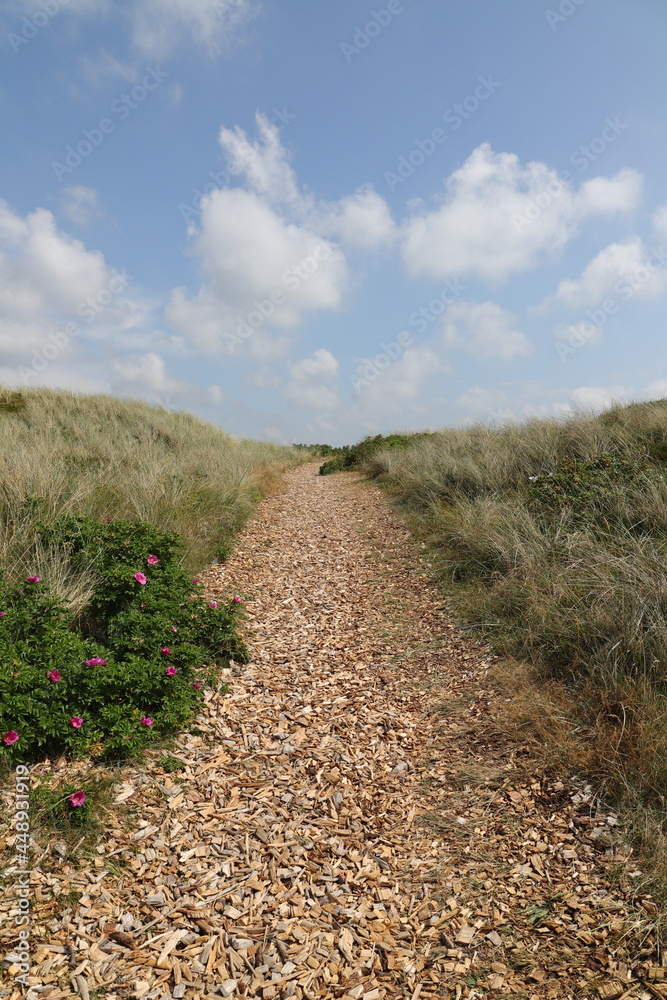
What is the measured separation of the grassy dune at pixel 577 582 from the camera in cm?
325

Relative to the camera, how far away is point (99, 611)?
4.18 metres

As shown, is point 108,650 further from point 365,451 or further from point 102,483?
point 365,451

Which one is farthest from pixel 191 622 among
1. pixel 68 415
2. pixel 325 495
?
pixel 68 415

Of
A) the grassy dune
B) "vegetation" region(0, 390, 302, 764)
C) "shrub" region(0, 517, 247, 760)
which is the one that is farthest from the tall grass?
the grassy dune

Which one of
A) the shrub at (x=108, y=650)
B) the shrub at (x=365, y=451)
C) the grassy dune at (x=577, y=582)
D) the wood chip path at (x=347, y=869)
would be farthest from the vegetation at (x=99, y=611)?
the shrub at (x=365, y=451)

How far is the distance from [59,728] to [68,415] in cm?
1198

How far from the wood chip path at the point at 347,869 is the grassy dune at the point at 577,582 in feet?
0.86

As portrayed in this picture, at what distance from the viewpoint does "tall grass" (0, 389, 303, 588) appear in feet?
16.2

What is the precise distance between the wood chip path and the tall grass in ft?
6.26

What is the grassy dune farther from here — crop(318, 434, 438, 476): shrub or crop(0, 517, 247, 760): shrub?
crop(318, 434, 438, 476): shrub

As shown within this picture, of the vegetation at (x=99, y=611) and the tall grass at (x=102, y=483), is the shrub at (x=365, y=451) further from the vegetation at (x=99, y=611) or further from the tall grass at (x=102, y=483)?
the vegetation at (x=99, y=611)

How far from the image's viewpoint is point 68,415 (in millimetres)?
13383

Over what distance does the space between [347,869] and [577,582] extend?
10.3 ft

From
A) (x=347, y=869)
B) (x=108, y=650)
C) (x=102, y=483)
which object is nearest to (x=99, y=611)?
(x=108, y=650)
